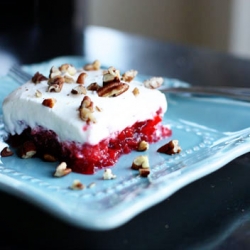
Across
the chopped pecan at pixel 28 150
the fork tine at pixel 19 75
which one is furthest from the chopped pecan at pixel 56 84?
the fork tine at pixel 19 75

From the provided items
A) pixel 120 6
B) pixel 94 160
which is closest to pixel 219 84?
pixel 94 160

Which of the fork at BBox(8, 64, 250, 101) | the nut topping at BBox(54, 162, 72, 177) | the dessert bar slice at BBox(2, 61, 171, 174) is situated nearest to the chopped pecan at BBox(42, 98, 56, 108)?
the dessert bar slice at BBox(2, 61, 171, 174)

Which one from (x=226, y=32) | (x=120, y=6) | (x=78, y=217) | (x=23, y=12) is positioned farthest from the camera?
(x=120, y=6)

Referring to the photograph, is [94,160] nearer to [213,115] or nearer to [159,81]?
[159,81]

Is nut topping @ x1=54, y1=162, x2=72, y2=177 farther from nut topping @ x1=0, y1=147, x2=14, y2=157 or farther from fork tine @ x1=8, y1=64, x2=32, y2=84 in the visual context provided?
fork tine @ x1=8, y1=64, x2=32, y2=84

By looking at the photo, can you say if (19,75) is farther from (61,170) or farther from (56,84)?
(61,170)

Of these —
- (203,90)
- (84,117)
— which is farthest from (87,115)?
(203,90)
